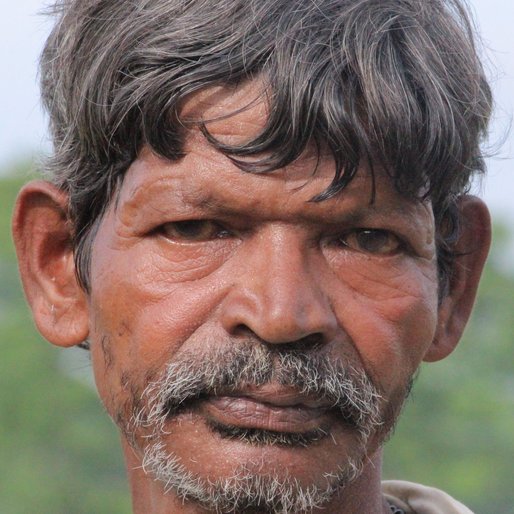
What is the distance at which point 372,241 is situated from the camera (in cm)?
373

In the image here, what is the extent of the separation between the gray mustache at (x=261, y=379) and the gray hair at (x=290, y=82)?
44 cm

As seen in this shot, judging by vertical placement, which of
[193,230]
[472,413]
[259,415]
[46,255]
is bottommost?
[472,413]

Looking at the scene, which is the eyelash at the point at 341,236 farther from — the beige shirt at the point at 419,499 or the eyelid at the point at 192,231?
the beige shirt at the point at 419,499

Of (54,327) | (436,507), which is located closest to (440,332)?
(436,507)

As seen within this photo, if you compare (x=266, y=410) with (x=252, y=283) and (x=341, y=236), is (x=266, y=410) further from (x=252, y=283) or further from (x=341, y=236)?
(x=341, y=236)

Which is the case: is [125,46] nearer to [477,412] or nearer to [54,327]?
[54,327]

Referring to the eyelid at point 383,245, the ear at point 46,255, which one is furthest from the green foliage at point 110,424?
the eyelid at point 383,245

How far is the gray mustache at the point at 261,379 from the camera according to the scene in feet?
11.4

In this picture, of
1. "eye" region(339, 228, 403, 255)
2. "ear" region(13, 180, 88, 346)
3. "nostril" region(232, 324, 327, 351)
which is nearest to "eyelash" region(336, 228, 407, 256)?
"eye" region(339, 228, 403, 255)

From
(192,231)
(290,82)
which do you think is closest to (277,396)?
(192,231)

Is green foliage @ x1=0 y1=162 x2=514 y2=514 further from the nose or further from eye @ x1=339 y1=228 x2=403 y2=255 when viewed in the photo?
Result: the nose

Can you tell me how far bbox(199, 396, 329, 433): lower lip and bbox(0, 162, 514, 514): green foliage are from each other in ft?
71.5

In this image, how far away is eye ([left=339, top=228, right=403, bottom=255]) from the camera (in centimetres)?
369

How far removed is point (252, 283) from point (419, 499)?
3.95 feet
